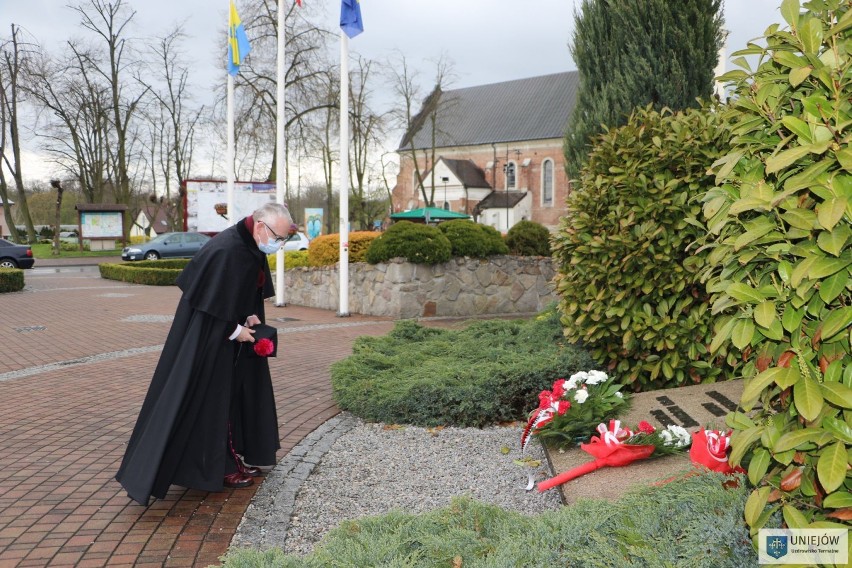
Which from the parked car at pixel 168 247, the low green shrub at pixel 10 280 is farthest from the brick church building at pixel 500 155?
the low green shrub at pixel 10 280

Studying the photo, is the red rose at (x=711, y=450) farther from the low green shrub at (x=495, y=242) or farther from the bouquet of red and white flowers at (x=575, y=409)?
the low green shrub at (x=495, y=242)

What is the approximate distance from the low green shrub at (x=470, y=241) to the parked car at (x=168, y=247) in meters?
20.5

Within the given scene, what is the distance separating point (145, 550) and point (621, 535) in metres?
2.35

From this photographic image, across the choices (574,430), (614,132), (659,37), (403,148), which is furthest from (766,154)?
(403,148)

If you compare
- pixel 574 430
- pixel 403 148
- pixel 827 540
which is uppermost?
pixel 403 148

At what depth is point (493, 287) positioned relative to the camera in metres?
14.3

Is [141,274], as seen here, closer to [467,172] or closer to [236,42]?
[236,42]

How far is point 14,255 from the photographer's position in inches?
1107

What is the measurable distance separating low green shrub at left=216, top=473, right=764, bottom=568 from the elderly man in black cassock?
1461 mm

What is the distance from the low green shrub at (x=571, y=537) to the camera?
7.59 feet

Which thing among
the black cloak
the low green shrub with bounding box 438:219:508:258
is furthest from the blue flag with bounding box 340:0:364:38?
the black cloak

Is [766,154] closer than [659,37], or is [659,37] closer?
[766,154]

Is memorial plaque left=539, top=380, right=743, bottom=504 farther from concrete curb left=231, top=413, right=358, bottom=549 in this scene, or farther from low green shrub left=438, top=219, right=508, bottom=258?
low green shrub left=438, top=219, right=508, bottom=258

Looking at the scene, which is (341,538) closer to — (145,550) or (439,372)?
(145,550)
